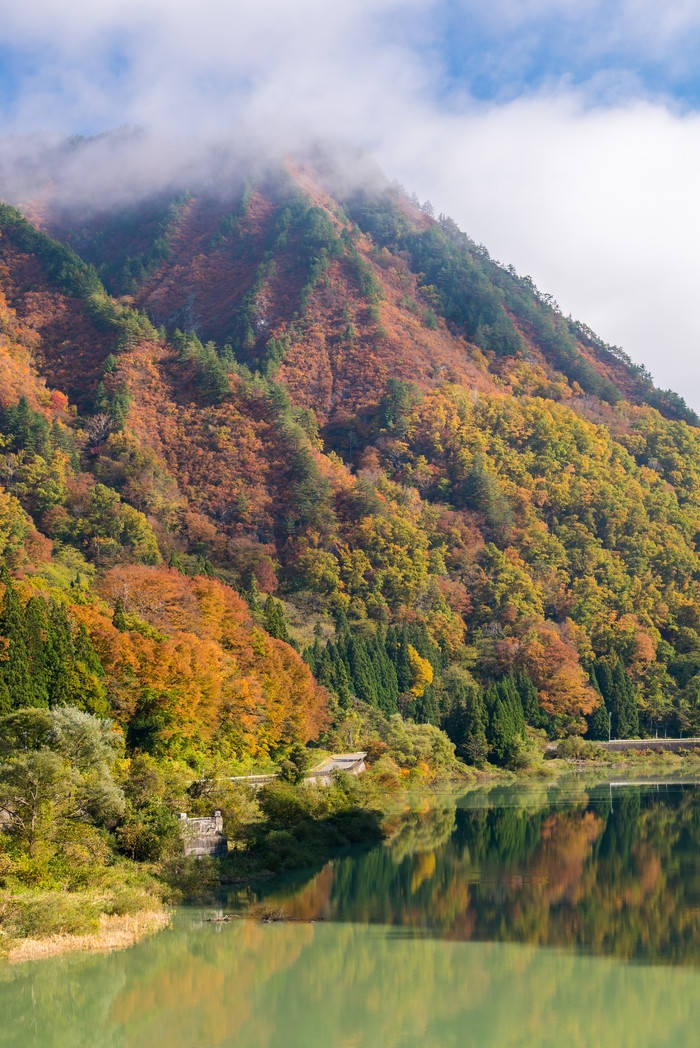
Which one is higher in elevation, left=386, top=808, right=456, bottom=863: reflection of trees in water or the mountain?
the mountain

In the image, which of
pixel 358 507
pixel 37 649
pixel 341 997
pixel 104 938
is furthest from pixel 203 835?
pixel 358 507

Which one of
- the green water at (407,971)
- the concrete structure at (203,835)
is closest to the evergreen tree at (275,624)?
the concrete structure at (203,835)

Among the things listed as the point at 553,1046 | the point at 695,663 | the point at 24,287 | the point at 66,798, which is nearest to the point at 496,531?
the point at 695,663

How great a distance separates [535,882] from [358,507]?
100 meters

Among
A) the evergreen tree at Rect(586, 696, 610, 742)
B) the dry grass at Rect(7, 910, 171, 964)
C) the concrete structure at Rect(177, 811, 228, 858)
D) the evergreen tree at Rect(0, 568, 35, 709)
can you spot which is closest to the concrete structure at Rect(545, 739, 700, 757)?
the evergreen tree at Rect(586, 696, 610, 742)

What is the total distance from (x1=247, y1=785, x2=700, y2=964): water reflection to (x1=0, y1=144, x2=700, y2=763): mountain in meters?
17.0

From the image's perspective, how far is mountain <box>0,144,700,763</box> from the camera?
312 ft

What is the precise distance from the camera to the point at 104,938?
2972cm

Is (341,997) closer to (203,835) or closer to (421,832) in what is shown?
(203,835)

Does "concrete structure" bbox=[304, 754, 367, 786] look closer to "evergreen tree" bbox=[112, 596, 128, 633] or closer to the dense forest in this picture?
the dense forest

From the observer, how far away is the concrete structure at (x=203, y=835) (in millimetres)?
39875

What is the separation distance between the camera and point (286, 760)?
59750 millimetres

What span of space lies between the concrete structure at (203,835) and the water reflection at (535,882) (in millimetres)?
3332

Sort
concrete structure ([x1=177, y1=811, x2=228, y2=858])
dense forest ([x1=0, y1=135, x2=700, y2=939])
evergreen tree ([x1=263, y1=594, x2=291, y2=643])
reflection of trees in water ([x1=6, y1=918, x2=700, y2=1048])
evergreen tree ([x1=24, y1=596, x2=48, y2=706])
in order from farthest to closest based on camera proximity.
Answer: evergreen tree ([x1=263, y1=594, x2=291, y2=643])
dense forest ([x1=0, y1=135, x2=700, y2=939])
evergreen tree ([x1=24, y1=596, x2=48, y2=706])
concrete structure ([x1=177, y1=811, x2=228, y2=858])
reflection of trees in water ([x1=6, y1=918, x2=700, y2=1048])
